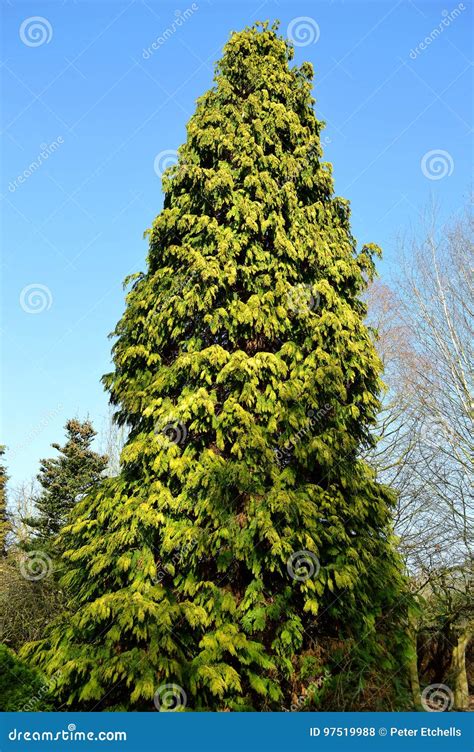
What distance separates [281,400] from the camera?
7.35 m

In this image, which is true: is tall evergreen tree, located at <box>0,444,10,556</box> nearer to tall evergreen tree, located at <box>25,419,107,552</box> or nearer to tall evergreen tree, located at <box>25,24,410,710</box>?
tall evergreen tree, located at <box>25,419,107,552</box>

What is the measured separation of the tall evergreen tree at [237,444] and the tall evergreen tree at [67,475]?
1269 centimetres

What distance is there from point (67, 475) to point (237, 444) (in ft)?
52.3

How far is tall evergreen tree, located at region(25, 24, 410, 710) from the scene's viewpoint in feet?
20.3

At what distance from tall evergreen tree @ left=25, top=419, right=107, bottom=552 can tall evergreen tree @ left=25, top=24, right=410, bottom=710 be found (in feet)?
41.6

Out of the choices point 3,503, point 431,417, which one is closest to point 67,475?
point 3,503

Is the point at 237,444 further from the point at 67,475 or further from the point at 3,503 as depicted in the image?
the point at 3,503

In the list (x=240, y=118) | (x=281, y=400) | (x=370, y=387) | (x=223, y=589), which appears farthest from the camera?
(x=240, y=118)

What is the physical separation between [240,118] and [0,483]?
822 inches

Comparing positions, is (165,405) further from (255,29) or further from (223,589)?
(255,29)

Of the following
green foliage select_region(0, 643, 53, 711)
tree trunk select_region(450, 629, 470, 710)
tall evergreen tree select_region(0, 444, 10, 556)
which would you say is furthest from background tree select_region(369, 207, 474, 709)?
tall evergreen tree select_region(0, 444, 10, 556)

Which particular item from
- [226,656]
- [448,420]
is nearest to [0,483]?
[448,420]

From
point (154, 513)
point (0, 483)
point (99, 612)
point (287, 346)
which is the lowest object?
point (99, 612)

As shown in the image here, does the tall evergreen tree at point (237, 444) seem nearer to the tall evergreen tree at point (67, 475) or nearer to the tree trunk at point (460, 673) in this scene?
the tree trunk at point (460, 673)
